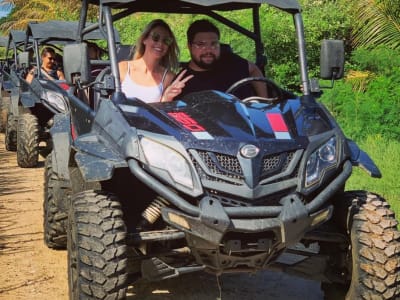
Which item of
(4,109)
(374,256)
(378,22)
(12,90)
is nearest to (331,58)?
(374,256)

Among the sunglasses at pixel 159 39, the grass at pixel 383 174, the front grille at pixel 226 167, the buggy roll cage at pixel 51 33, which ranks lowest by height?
the grass at pixel 383 174

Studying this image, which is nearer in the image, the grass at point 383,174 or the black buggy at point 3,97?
the grass at point 383,174

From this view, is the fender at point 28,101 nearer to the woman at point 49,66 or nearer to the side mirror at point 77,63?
the woman at point 49,66

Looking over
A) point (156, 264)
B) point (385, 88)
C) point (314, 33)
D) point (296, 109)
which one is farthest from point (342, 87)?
point (156, 264)

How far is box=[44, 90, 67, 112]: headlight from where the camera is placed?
30.5 ft

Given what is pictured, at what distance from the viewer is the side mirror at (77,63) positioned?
418cm

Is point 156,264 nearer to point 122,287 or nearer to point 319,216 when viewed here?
point 122,287

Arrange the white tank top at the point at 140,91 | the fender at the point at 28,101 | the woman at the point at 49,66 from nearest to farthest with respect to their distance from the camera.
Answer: the white tank top at the point at 140,91
the fender at the point at 28,101
the woman at the point at 49,66

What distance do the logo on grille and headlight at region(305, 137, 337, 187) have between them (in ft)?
0.97

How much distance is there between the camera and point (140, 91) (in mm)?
4668

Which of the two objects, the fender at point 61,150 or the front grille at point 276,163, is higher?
the front grille at point 276,163

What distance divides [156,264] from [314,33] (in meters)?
11.4

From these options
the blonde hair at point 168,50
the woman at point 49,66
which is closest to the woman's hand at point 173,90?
the blonde hair at point 168,50

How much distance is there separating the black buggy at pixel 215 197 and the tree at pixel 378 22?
900 centimetres
